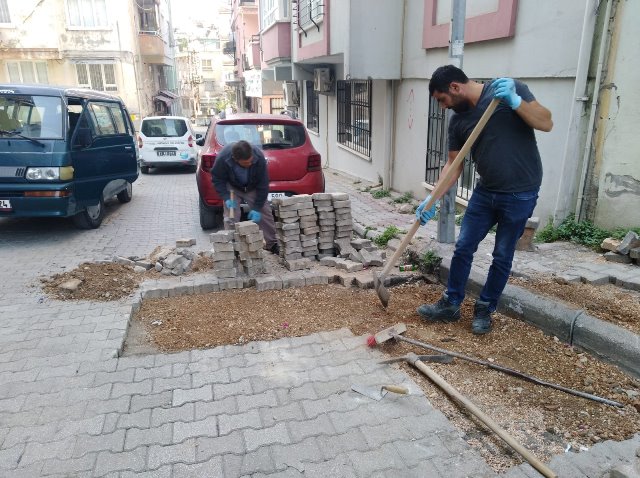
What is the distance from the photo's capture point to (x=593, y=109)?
4.99 m

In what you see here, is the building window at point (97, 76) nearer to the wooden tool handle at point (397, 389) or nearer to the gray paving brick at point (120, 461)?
the gray paving brick at point (120, 461)

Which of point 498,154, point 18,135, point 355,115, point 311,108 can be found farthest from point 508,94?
point 311,108

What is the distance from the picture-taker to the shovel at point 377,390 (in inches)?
111

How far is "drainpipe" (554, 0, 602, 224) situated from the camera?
4.86m

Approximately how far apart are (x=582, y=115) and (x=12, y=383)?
581cm

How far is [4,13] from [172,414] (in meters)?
26.4

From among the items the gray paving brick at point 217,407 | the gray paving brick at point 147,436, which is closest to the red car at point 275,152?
the gray paving brick at point 217,407

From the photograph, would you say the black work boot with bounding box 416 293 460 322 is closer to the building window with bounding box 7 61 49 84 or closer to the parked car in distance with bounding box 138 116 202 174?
the parked car in distance with bounding box 138 116 202 174

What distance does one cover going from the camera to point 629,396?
2758 millimetres

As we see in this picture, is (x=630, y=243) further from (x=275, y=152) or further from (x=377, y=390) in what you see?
(x=275, y=152)

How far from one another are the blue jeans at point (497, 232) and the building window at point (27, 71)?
25321 mm

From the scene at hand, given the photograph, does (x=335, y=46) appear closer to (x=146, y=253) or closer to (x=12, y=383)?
(x=146, y=253)

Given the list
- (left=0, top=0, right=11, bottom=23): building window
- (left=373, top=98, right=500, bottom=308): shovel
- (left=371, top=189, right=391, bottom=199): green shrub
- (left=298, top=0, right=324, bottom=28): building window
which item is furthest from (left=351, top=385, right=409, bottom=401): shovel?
(left=0, top=0, right=11, bottom=23): building window

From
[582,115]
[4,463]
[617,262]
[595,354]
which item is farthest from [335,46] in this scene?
[4,463]
